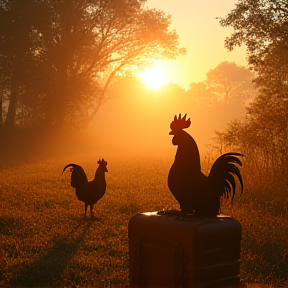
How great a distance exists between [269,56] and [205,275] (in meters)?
16.3

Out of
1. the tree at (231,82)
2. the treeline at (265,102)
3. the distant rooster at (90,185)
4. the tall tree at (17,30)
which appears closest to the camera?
the distant rooster at (90,185)

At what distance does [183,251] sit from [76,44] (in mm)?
31302

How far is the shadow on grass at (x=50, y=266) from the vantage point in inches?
307

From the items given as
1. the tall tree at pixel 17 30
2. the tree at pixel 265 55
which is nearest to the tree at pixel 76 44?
the tall tree at pixel 17 30

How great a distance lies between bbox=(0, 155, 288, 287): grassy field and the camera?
817 centimetres

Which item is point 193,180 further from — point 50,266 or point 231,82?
point 231,82

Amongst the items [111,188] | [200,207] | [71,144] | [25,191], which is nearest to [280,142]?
[111,188]

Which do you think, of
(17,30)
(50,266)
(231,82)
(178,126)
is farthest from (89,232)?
(231,82)

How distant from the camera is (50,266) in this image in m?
8.46

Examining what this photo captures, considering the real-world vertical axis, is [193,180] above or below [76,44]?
below

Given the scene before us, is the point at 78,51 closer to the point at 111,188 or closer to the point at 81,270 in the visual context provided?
the point at 111,188

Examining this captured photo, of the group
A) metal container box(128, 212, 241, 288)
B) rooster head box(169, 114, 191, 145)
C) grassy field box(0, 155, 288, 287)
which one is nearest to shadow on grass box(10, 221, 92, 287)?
grassy field box(0, 155, 288, 287)

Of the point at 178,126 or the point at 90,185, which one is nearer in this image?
the point at 178,126

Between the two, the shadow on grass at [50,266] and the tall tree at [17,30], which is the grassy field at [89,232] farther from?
the tall tree at [17,30]
